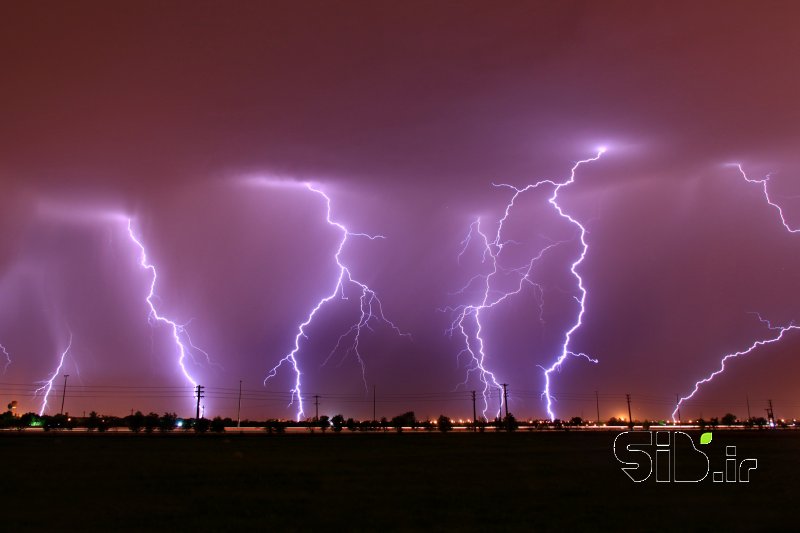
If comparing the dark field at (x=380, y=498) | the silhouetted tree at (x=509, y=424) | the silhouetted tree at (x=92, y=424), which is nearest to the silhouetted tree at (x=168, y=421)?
the silhouetted tree at (x=92, y=424)

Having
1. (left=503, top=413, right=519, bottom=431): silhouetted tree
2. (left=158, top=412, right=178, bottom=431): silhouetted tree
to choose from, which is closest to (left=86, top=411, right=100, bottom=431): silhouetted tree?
(left=158, top=412, right=178, bottom=431): silhouetted tree

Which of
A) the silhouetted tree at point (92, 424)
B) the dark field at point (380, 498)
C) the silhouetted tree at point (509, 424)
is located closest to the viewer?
the dark field at point (380, 498)

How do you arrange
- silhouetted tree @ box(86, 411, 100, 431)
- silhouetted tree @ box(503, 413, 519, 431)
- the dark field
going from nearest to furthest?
the dark field
silhouetted tree @ box(86, 411, 100, 431)
silhouetted tree @ box(503, 413, 519, 431)

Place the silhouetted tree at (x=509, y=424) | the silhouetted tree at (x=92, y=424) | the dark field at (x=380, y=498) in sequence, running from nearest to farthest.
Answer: the dark field at (x=380, y=498), the silhouetted tree at (x=92, y=424), the silhouetted tree at (x=509, y=424)

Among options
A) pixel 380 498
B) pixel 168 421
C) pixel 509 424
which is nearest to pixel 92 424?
pixel 168 421

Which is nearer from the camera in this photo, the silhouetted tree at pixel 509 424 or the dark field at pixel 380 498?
the dark field at pixel 380 498

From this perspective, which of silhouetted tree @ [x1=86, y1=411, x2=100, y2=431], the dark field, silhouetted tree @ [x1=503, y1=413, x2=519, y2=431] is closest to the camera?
the dark field

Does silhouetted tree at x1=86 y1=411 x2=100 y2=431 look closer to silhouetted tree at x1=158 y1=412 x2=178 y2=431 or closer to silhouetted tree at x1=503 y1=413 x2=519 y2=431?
silhouetted tree at x1=158 y1=412 x2=178 y2=431

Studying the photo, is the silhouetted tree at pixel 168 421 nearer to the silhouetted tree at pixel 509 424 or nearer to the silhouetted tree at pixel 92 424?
the silhouetted tree at pixel 92 424

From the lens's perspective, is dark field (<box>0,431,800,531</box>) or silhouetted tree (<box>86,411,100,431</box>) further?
silhouetted tree (<box>86,411,100,431</box>)

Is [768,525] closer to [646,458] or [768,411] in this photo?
[646,458]

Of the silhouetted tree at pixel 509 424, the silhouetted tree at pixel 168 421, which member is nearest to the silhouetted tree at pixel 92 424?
the silhouetted tree at pixel 168 421

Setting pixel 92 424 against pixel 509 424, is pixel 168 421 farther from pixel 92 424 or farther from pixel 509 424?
pixel 509 424
